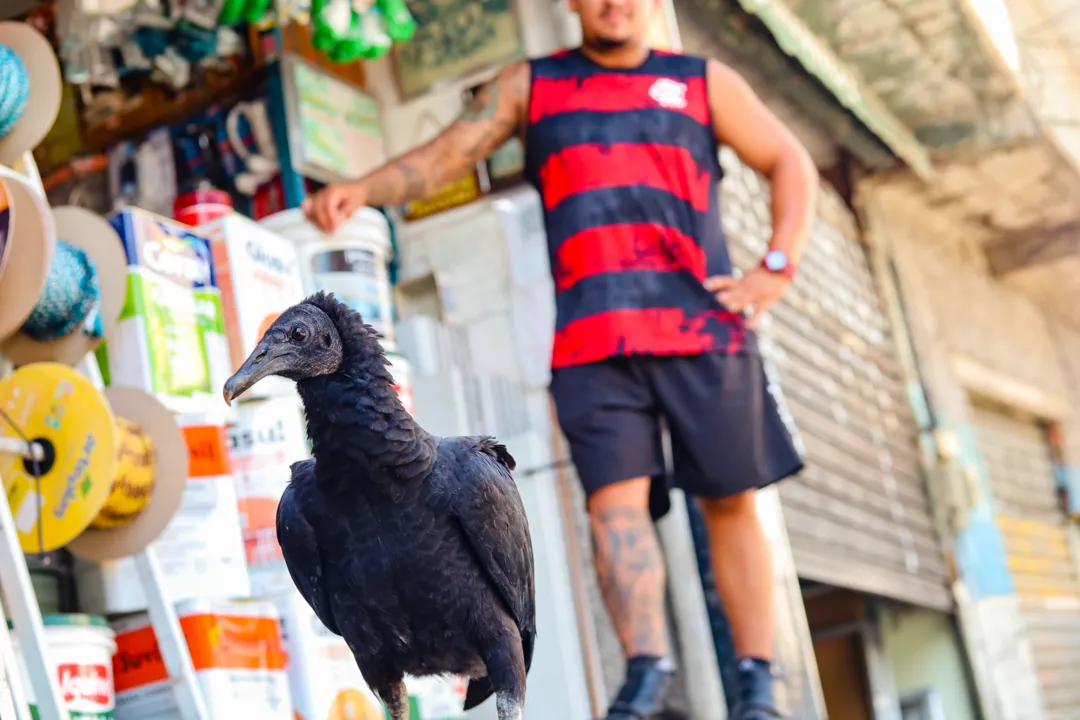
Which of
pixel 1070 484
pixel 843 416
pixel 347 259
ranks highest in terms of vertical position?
pixel 347 259

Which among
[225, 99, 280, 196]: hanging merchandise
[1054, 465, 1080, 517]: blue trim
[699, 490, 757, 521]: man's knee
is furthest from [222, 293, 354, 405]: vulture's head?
[1054, 465, 1080, 517]: blue trim

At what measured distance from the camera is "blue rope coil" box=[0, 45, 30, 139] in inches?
101

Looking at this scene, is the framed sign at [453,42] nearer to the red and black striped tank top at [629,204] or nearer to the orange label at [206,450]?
the red and black striped tank top at [629,204]

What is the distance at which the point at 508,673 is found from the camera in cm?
143

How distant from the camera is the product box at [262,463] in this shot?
9.71 ft

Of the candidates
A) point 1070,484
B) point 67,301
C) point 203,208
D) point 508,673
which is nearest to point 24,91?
point 67,301

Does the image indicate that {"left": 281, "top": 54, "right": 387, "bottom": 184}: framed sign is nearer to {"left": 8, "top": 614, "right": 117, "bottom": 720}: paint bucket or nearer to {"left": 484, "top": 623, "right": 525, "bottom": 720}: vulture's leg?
{"left": 8, "top": 614, "right": 117, "bottom": 720}: paint bucket

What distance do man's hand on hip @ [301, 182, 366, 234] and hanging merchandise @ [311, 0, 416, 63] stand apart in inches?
35.7

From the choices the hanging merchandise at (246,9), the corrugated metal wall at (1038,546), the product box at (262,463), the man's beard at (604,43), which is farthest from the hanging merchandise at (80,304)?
the corrugated metal wall at (1038,546)

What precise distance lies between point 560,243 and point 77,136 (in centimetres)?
207

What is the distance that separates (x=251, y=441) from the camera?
2.99m

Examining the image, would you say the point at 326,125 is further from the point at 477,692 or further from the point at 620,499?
the point at 477,692

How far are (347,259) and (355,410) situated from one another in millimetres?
1935

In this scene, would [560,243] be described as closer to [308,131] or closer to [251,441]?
[251,441]
